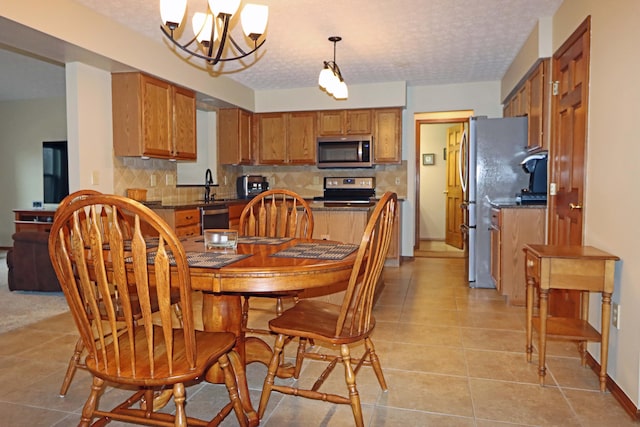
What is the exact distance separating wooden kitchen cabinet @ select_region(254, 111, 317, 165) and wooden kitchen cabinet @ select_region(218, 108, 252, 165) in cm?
27

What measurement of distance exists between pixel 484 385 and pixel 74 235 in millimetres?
2000

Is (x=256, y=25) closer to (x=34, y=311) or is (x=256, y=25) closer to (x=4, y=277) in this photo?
(x=34, y=311)

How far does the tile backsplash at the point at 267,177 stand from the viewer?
15.2 feet

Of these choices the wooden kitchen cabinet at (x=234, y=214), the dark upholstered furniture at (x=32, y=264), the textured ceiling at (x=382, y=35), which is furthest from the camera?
the wooden kitchen cabinet at (x=234, y=214)

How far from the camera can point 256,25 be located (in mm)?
2410

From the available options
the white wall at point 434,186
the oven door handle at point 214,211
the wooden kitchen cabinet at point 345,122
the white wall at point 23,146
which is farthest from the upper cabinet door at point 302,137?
the white wall at point 23,146

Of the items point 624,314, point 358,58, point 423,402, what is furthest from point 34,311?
point 624,314

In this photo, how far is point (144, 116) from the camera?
3932 millimetres

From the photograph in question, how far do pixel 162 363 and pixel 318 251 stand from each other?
0.80 meters

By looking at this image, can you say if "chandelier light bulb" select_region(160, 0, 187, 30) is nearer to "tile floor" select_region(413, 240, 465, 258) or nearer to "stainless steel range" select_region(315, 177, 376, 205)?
"stainless steel range" select_region(315, 177, 376, 205)

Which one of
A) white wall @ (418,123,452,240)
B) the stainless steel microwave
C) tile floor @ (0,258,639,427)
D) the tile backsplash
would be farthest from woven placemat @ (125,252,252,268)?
white wall @ (418,123,452,240)

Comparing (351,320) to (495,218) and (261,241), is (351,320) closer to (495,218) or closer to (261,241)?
(261,241)

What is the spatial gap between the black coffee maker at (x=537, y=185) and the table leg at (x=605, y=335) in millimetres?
A: 1755

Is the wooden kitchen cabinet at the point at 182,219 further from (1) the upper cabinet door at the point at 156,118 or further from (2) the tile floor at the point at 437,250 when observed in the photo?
(2) the tile floor at the point at 437,250
